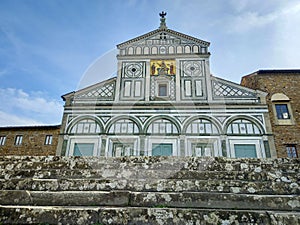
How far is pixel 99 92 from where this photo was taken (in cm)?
1795

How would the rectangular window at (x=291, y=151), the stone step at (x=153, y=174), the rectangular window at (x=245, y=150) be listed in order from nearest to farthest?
the stone step at (x=153, y=174), the rectangular window at (x=245, y=150), the rectangular window at (x=291, y=151)

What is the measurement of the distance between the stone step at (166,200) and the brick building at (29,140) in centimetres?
1341

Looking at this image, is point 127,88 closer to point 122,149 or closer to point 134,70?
point 134,70

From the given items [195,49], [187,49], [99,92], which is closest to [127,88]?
[99,92]

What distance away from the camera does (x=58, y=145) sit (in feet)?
52.7

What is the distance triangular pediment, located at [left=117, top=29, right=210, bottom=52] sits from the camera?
64.4ft

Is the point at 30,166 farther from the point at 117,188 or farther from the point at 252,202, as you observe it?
the point at 252,202

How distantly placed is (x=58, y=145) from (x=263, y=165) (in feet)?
44.2

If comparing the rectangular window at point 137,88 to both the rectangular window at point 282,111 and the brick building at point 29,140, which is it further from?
the rectangular window at point 282,111

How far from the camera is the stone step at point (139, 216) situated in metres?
3.83

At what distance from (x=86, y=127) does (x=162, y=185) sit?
12.6 metres

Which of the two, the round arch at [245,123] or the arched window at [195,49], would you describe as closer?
Result: the round arch at [245,123]

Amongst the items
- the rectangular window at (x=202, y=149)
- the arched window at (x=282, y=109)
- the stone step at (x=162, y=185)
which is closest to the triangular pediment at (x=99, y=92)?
the rectangular window at (x=202, y=149)

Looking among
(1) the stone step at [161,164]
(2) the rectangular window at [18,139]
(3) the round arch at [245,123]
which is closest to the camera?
(1) the stone step at [161,164]
